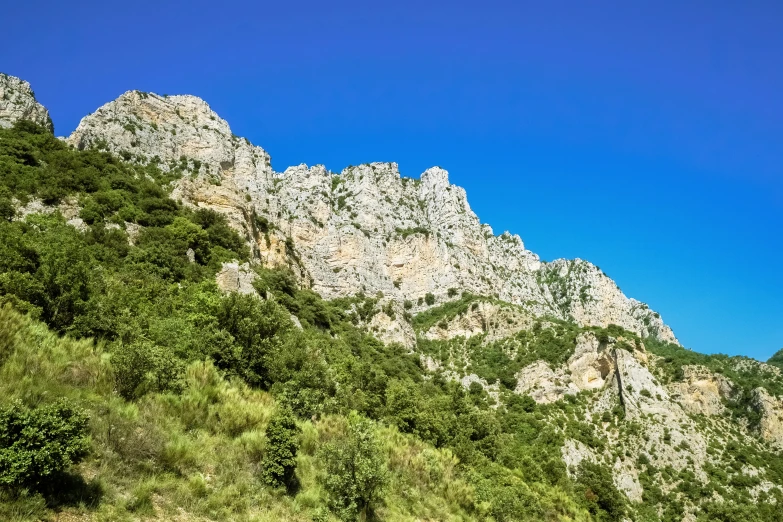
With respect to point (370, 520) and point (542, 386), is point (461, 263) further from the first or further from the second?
point (370, 520)

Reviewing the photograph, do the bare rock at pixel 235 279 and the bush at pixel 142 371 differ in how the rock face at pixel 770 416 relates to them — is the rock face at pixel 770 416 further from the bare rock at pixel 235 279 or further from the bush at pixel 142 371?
the bush at pixel 142 371

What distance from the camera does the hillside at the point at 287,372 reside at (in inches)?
278

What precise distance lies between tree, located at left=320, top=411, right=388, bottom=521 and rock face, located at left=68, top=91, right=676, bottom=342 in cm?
3423

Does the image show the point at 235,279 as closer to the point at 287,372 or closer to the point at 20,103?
the point at 287,372

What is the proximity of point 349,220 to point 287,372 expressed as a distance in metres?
70.4

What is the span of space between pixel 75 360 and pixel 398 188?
95.6 m

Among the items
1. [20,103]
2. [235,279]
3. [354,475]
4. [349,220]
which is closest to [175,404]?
[354,475]

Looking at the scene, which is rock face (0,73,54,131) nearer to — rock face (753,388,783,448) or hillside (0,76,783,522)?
hillside (0,76,783,522)

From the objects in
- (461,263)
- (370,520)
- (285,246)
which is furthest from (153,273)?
(461,263)

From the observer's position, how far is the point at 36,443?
504 centimetres

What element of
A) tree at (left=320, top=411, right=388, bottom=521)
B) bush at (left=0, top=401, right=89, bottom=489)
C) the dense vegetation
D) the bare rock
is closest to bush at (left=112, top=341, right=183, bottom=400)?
the dense vegetation

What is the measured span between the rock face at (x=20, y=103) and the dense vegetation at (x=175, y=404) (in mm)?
22391

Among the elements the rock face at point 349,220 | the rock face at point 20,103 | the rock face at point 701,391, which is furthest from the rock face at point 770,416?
the rock face at point 20,103

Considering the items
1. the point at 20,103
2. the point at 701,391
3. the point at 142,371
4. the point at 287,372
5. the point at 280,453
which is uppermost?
the point at 20,103
